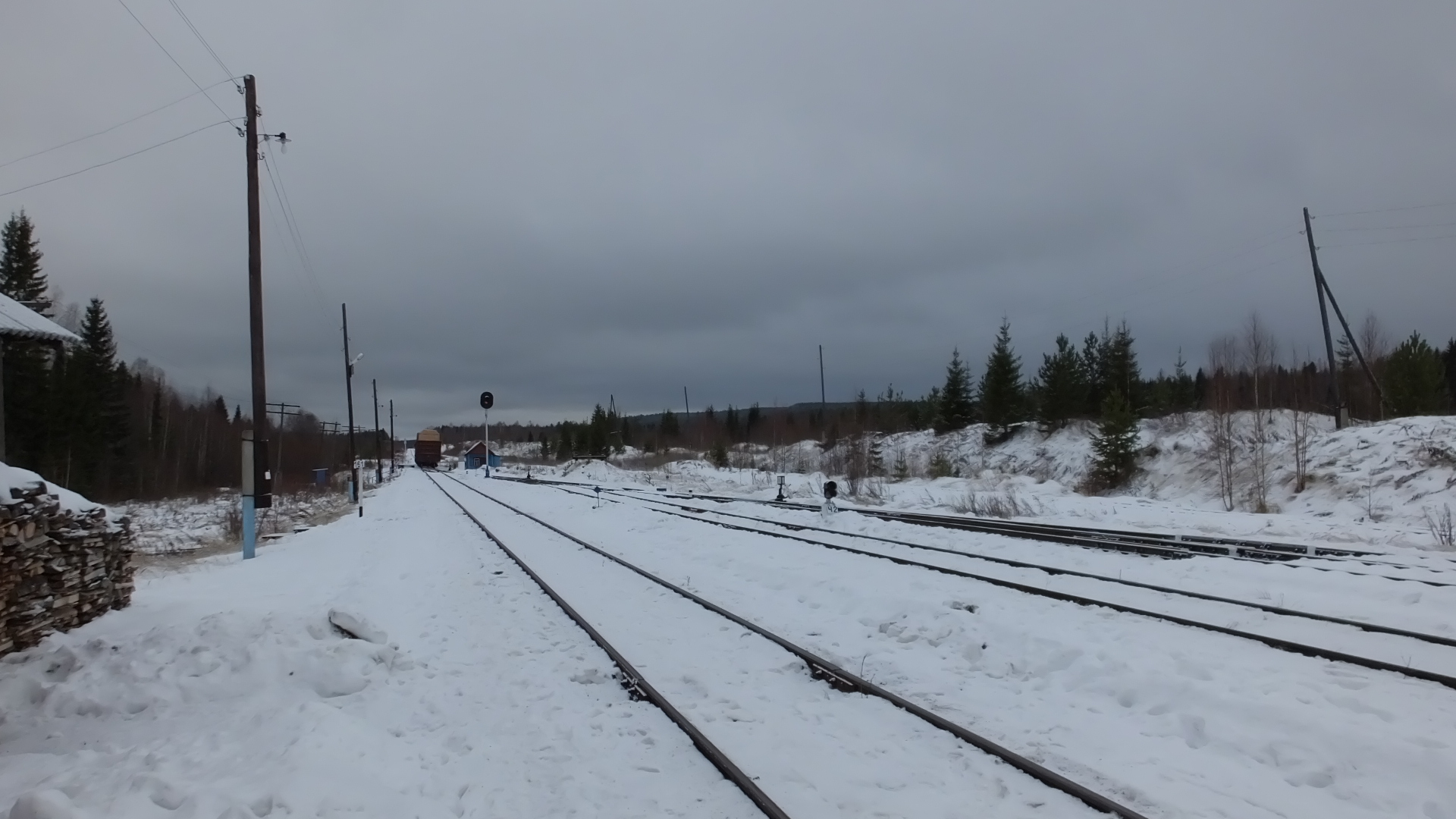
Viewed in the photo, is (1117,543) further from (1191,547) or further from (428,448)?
(428,448)

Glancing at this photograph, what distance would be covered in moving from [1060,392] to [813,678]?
→ 45292mm

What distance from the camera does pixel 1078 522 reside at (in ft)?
59.3

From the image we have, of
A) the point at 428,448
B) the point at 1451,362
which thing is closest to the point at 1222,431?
the point at 1451,362

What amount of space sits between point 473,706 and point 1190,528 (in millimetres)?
16158

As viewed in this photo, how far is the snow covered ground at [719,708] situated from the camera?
4.42 metres

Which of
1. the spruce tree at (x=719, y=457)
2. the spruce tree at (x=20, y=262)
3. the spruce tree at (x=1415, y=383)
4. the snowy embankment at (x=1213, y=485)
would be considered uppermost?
the spruce tree at (x=20, y=262)

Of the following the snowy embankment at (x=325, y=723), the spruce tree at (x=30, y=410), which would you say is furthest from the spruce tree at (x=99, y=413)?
the snowy embankment at (x=325, y=723)

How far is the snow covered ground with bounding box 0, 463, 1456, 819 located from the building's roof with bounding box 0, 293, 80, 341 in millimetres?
5842

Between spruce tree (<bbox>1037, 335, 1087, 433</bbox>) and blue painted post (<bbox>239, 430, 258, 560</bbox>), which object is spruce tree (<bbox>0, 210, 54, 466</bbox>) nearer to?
blue painted post (<bbox>239, 430, 258, 560</bbox>)

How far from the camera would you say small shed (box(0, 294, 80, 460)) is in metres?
12.0

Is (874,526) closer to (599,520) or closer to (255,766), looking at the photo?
(599,520)

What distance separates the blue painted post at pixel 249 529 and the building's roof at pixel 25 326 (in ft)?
13.2

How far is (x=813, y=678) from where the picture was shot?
6605mm

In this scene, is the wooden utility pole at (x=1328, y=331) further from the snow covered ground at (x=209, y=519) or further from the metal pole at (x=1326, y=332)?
the snow covered ground at (x=209, y=519)
